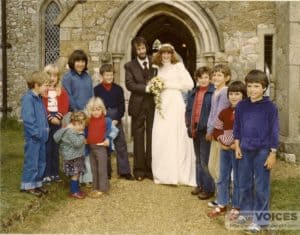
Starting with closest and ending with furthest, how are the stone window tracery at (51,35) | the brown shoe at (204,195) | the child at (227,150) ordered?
the child at (227,150) < the brown shoe at (204,195) < the stone window tracery at (51,35)

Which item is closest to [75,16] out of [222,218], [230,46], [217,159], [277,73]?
[230,46]

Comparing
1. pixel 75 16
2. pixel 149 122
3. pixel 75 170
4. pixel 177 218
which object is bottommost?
pixel 177 218

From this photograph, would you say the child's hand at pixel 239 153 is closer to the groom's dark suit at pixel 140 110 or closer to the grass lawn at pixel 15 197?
the groom's dark suit at pixel 140 110

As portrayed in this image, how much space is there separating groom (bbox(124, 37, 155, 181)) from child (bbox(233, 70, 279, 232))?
216cm

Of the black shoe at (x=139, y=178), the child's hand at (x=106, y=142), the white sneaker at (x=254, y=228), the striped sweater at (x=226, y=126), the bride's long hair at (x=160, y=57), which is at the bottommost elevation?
the white sneaker at (x=254, y=228)

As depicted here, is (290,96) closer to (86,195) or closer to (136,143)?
(136,143)

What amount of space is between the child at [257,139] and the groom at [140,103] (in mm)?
2164

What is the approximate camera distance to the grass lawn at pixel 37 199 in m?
5.10

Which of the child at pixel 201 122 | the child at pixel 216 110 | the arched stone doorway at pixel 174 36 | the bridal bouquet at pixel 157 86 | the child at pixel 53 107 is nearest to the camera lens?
the child at pixel 216 110

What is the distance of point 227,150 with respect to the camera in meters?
5.29

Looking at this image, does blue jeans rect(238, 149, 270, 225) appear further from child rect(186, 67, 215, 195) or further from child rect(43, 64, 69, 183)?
child rect(43, 64, 69, 183)

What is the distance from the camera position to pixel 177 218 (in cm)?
536

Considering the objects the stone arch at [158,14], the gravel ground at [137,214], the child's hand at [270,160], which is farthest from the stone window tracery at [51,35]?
the child's hand at [270,160]

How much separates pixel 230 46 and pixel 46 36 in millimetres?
7272
